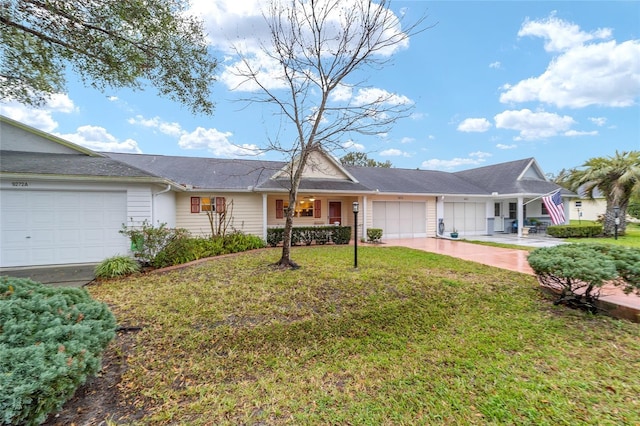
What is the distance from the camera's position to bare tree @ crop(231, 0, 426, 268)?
6934 millimetres

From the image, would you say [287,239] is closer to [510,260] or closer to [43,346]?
[43,346]

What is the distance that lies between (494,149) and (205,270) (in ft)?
98.2

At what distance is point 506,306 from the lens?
500 centimetres

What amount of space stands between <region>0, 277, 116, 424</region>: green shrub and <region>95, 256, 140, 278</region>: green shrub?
3.75m

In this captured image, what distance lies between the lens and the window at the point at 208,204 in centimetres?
1221

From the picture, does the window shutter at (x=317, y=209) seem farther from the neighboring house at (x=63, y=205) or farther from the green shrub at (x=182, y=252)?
the neighboring house at (x=63, y=205)

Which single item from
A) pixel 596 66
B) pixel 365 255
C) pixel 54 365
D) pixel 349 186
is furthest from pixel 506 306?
pixel 596 66

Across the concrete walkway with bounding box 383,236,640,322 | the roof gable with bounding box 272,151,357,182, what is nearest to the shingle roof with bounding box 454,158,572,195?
the concrete walkway with bounding box 383,236,640,322

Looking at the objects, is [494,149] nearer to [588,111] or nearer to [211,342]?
[588,111]

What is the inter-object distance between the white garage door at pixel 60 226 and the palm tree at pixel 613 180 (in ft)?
78.4

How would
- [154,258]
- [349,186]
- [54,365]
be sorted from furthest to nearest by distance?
[349,186] < [154,258] < [54,365]

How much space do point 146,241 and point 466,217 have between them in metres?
17.3

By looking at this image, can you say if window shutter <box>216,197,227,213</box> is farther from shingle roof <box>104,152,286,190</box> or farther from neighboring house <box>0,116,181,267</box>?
neighboring house <box>0,116,181,267</box>

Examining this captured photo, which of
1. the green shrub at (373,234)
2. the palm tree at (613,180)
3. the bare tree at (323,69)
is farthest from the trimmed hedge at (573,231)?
the bare tree at (323,69)
